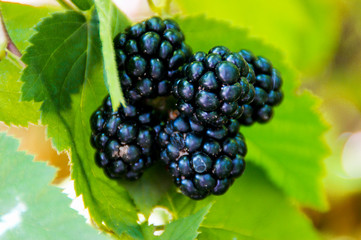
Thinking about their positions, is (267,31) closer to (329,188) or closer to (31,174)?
(329,188)

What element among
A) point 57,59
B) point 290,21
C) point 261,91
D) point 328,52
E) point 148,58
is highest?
point 328,52

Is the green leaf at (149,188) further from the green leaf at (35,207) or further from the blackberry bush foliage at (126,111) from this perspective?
the green leaf at (35,207)

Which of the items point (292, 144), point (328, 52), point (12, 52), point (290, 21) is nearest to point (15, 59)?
point (12, 52)

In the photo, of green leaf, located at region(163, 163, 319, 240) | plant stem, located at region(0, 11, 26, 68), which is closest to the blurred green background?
green leaf, located at region(163, 163, 319, 240)

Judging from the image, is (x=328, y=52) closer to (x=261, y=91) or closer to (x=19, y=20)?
(x=261, y=91)

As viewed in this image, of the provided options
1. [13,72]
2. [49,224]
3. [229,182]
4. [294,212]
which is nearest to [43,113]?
[13,72]

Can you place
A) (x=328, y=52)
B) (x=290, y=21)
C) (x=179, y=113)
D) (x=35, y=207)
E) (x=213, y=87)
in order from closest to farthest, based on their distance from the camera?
1. (x=35, y=207)
2. (x=213, y=87)
3. (x=179, y=113)
4. (x=290, y=21)
5. (x=328, y=52)

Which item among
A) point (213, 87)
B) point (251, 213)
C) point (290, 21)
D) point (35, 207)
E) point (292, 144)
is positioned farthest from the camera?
point (290, 21)
